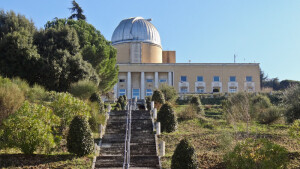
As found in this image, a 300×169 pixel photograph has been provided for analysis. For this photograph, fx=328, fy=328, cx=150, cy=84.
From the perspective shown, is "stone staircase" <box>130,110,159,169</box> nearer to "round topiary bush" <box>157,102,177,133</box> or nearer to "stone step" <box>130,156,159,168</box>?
"stone step" <box>130,156,159,168</box>

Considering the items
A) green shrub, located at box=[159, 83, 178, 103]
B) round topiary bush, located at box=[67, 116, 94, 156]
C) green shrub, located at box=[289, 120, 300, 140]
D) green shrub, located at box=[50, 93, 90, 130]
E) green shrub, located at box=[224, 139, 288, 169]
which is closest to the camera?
green shrub, located at box=[224, 139, 288, 169]

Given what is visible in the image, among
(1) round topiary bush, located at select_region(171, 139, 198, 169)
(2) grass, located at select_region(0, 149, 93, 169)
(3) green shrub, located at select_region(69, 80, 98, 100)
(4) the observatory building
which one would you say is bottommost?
(2) grass, located at select_region(0, 149, 93, 169)

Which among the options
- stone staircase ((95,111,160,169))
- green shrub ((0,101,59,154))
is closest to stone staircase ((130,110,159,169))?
stone staircase ((95,111,160,169))

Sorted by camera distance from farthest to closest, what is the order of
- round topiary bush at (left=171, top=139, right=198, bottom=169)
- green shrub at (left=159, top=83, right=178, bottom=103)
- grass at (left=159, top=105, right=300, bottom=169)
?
green shrub at (left=159, top=83, right=178, bottom=103) → grass at (left=159, top=105, right=300, bottom=169) → round topiary bush at (left=171, top=139, right=198, bottom=169)

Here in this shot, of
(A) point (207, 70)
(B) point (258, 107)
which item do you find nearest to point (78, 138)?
(B) point (258, 107)

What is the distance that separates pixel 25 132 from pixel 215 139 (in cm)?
859

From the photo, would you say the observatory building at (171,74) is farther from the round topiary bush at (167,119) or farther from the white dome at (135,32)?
the round topiary bush at (167,119)

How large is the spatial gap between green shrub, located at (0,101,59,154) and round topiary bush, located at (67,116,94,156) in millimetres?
724

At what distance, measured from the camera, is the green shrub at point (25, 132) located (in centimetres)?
1195

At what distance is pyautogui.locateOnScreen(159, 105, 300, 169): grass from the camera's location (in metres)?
12.4

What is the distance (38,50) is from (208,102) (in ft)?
59.3

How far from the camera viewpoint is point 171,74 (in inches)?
2023

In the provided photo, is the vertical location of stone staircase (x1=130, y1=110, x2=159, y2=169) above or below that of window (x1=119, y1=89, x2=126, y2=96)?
below

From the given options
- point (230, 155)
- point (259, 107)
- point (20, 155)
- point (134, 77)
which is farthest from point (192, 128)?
point (134, 77)
